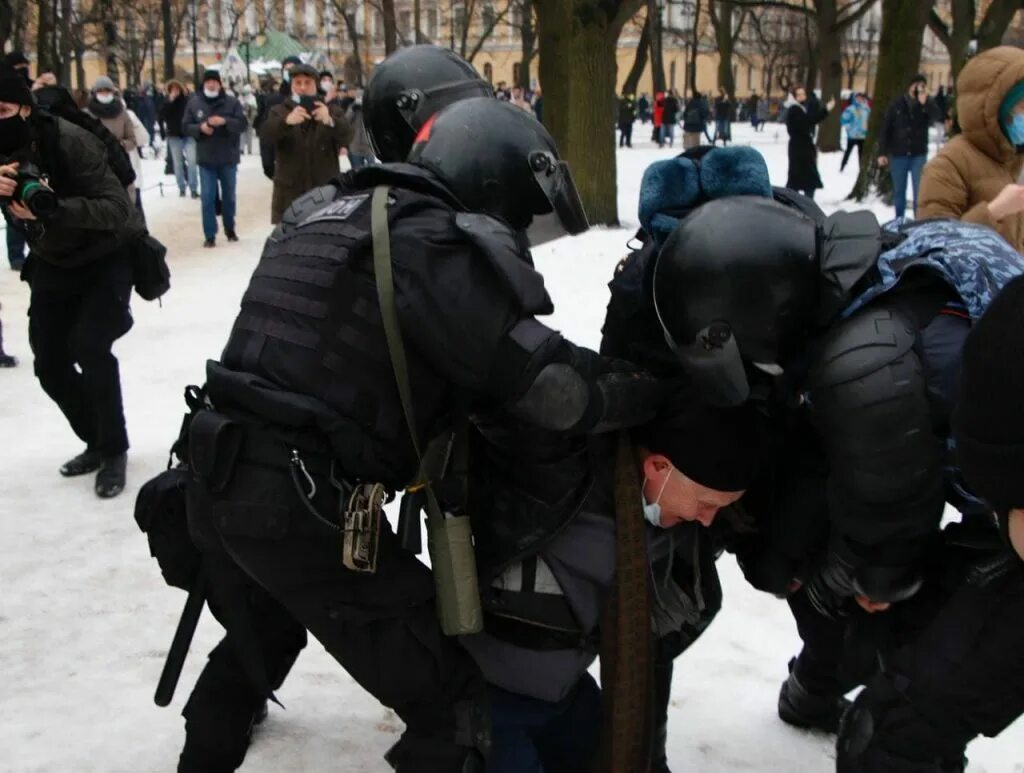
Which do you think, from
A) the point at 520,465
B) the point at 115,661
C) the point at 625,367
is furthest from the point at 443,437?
the point at 115,661

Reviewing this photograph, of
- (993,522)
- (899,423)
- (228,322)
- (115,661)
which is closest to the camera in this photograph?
(899,423)

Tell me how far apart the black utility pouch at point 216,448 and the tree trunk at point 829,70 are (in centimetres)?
2503

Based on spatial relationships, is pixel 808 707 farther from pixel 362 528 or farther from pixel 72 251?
pixel 72 251

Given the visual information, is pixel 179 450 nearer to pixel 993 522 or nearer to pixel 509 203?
pixel 509 203

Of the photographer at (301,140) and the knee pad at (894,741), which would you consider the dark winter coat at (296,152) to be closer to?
the photographer at (301,140)

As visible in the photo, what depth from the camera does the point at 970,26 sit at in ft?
70.7

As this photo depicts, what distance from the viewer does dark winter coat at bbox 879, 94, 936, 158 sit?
1243cm

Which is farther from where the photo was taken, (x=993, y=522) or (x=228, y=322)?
(x=228, y=322)

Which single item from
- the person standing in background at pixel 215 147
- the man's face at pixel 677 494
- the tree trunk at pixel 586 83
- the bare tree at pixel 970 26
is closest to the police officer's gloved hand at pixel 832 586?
the man's face at pixel 677 494

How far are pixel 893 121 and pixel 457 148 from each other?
11.4 m

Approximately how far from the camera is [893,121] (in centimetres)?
1260

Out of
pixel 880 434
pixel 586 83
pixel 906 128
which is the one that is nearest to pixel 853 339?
pixel 880 434

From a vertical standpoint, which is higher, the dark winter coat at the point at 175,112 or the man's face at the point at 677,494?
the dark winter coat at the point at 175,112

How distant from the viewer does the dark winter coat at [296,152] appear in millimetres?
10484
